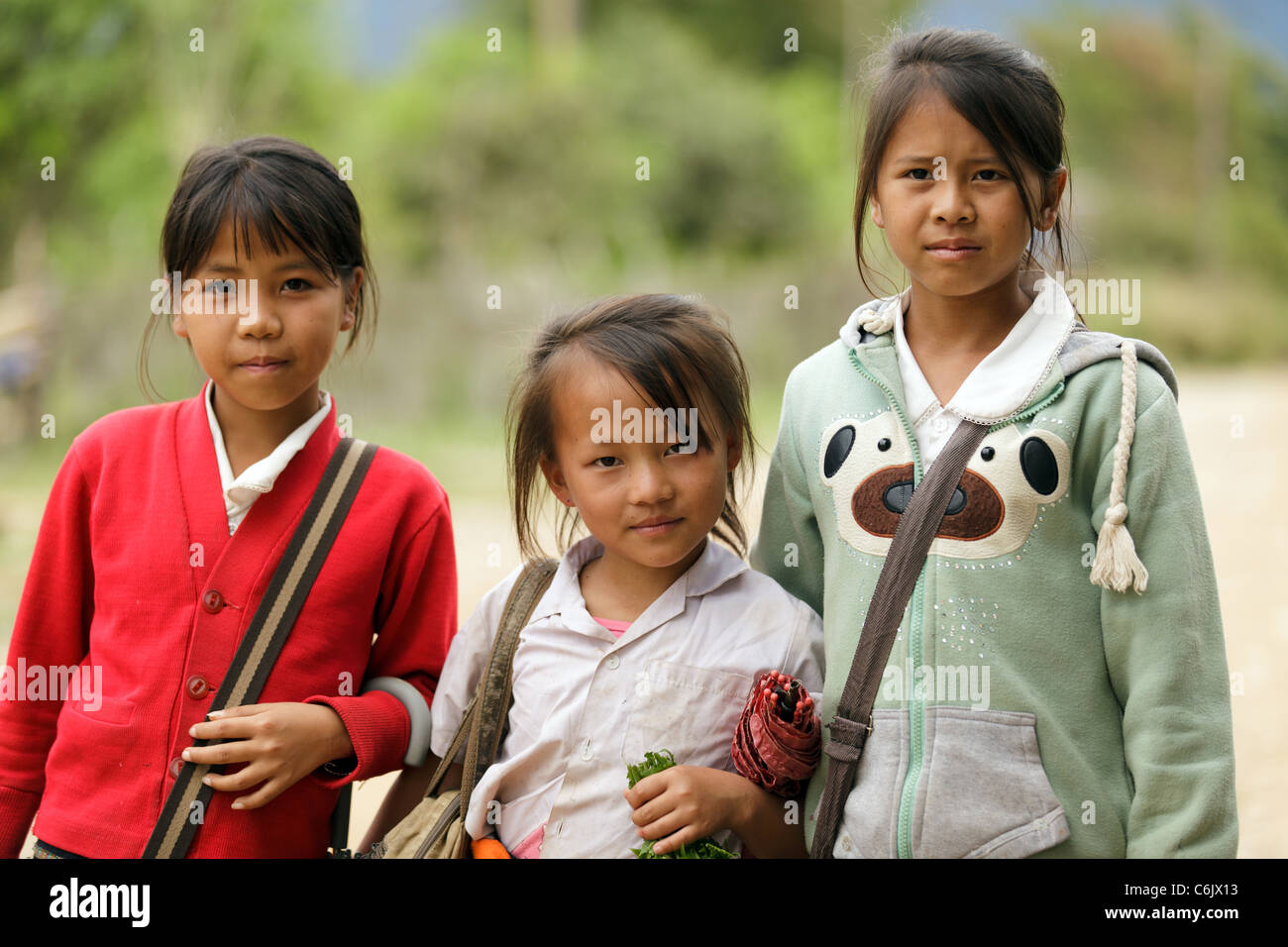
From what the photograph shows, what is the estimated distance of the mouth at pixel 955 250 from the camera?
80.6 inches

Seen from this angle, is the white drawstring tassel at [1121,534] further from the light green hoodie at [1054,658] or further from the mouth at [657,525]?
the mouth at [657,525]

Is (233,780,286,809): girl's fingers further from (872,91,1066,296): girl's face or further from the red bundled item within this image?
(872,91,1066,296): girl's face

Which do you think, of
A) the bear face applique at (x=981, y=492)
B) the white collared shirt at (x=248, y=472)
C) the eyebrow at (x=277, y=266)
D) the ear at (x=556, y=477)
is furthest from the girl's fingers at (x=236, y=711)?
the bear face applique at (x=981, y=492)

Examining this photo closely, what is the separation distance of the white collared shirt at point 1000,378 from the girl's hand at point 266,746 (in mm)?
1094

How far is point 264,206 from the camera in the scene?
7.25 feet

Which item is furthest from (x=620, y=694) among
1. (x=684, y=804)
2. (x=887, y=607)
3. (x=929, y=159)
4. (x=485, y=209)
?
(x=485, y=209)

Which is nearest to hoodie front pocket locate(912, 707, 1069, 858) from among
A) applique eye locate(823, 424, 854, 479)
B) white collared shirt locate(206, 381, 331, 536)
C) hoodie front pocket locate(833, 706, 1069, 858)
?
hoodie front pocket locate(833, 706, 1069, 858)

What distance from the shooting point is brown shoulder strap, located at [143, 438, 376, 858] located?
209 cm

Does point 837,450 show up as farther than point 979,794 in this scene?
Yes

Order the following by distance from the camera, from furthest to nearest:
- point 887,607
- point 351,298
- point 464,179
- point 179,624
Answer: point 464,179 < point 351,298 < point 179,624 < point 887,607

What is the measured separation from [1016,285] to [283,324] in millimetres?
1254

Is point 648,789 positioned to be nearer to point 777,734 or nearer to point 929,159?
point 777,734

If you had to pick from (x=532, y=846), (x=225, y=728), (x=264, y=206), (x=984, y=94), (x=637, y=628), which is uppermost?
(x=984, y=94)

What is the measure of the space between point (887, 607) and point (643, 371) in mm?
564
